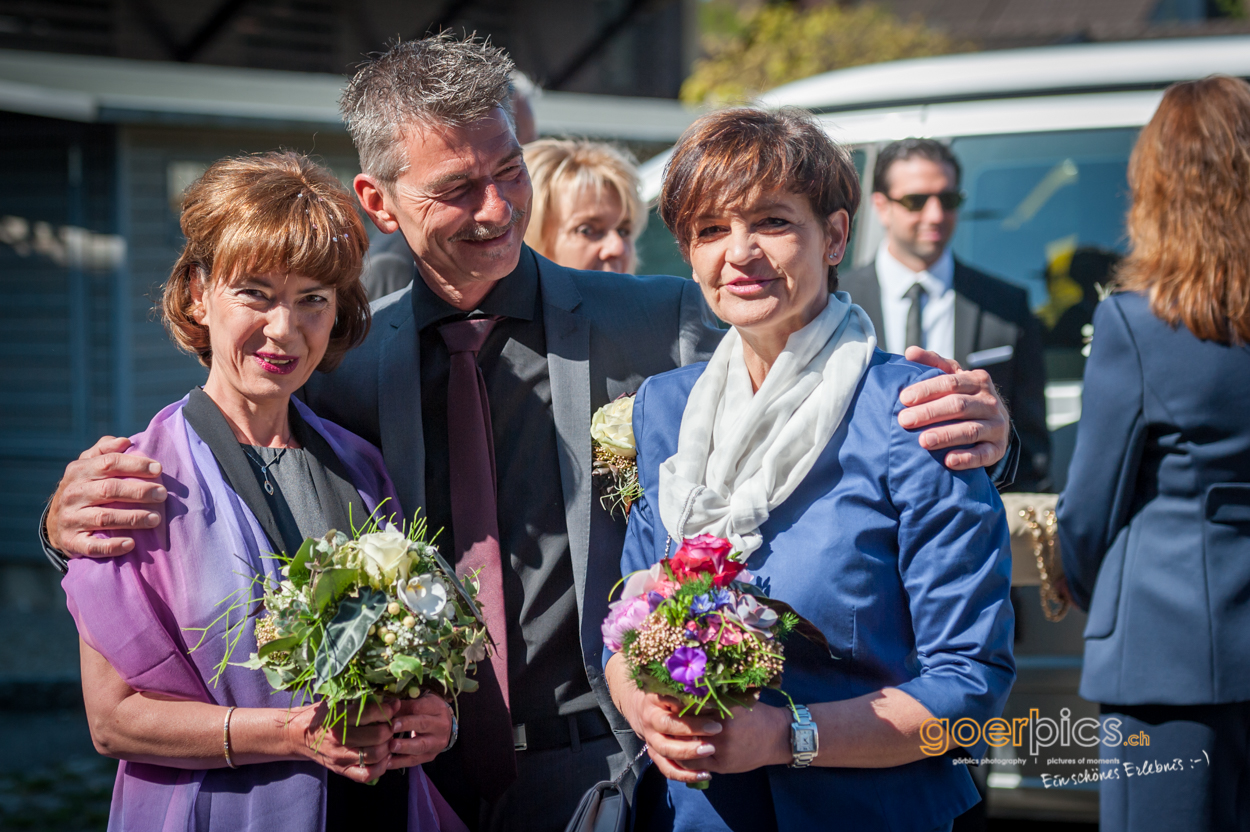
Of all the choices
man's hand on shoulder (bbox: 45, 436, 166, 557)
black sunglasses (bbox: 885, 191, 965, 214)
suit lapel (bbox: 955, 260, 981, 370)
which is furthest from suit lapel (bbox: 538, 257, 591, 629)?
suit lapel (bbox: 955, 260, 981, 370)

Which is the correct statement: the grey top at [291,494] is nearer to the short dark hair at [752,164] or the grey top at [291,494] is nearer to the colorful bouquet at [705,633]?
the colorful bouquet at [705,633]

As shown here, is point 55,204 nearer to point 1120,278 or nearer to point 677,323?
point 677,323

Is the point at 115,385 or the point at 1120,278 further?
the point at 115,385

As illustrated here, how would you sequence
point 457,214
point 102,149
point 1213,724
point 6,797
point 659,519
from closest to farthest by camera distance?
point 659,519
point 457,214
point 1213,724
point 6,797
point 102,149

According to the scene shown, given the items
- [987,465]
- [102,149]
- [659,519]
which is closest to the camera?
[987,465]

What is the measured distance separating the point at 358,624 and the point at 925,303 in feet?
10.3

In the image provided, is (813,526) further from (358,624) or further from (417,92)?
(417,92)

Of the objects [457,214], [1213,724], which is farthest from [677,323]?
[1213,724]

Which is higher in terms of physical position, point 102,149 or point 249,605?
point 102,149

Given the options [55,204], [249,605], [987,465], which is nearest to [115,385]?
[55,204]

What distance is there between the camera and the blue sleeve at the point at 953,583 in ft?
6.06

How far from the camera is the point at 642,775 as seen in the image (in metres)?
2.17

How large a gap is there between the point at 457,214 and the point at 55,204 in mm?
7782

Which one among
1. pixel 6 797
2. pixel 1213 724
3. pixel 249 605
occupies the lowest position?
pixel 6 797
